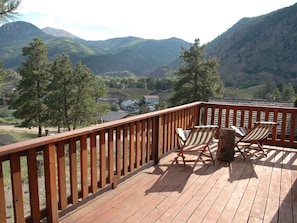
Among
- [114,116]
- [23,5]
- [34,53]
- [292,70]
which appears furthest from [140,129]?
[292,70]

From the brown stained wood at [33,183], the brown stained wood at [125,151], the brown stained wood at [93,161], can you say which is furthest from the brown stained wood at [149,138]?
the brown stained wood at [33,183]

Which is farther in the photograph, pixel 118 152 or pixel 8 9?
pixel 8 9

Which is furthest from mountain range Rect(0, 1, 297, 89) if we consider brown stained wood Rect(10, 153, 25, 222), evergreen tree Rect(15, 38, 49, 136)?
brown stained wood Rect(10, 153, 25, 222)

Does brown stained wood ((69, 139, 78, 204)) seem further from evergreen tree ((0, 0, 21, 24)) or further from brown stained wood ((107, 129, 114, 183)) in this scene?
evergreen tree ((0, 0, 21, 24))

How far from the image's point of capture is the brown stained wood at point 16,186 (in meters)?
1.99

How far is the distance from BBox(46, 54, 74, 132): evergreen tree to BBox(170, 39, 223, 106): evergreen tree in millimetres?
10173

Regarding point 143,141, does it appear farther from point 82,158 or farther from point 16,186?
point 16,186

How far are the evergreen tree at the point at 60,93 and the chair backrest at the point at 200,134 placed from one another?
71.6 ft

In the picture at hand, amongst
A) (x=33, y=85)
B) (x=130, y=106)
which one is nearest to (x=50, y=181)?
(x=33, y=85)

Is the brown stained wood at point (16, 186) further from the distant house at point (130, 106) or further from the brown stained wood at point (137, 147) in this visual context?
the distant house at point (130, 106)

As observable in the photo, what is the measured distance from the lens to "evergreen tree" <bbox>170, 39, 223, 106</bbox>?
22.9 metres

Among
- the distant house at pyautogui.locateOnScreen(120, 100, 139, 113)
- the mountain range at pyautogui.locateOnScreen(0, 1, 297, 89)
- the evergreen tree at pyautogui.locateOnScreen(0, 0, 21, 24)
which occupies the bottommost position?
the distant house at pyautogui.locateOnScreen(120, 100, 139, 113)

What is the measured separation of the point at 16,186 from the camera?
2.02 metres

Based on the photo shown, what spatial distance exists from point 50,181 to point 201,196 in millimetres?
1785
